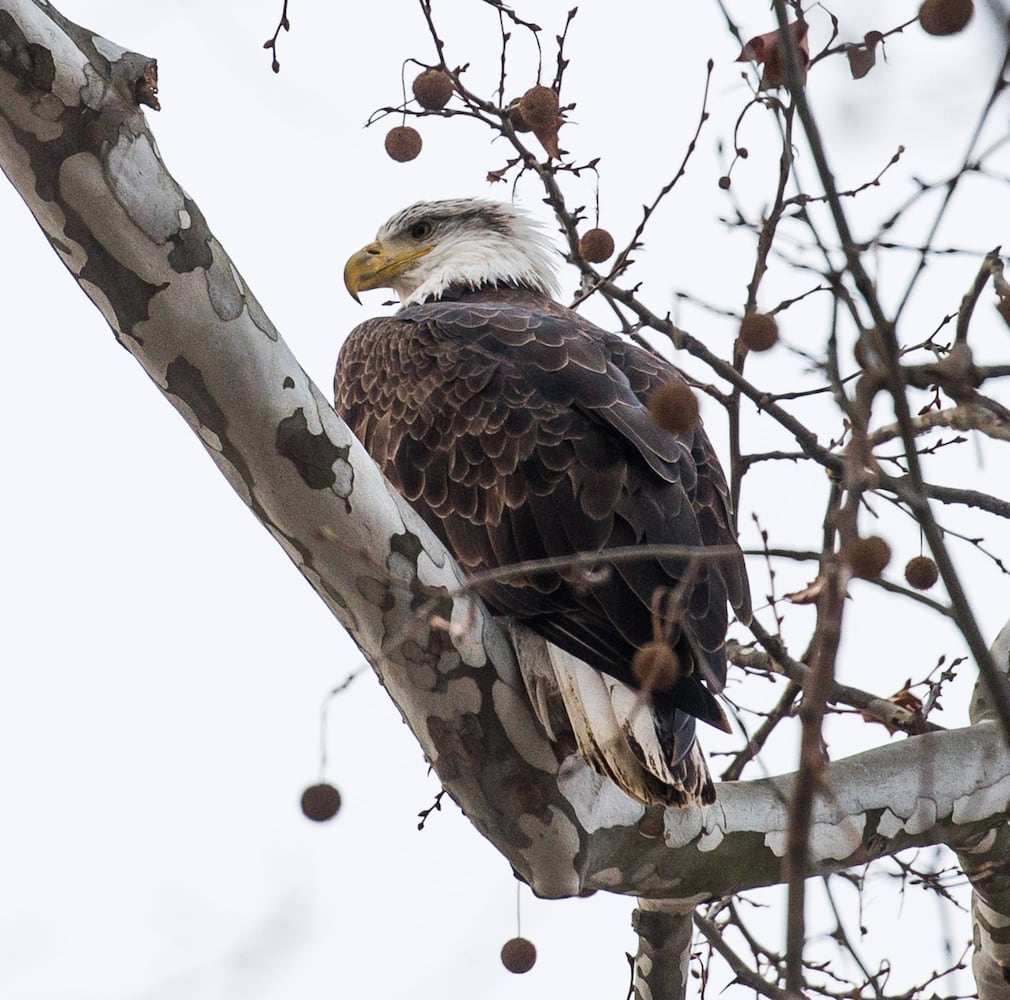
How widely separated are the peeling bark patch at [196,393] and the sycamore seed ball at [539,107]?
1557 millimetres

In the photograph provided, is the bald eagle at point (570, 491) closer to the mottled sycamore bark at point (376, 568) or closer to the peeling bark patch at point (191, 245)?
the mottled sycamore bark at point (376, 568)

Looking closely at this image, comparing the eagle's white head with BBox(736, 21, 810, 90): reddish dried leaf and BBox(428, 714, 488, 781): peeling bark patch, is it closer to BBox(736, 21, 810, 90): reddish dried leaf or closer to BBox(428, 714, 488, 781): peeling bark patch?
BBox(736, 21, 810, 90): reddish dried leaf

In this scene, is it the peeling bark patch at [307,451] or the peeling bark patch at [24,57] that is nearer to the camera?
the peeling bark patch at [24,57]

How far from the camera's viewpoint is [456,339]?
13.9ft

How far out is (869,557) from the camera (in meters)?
1.86

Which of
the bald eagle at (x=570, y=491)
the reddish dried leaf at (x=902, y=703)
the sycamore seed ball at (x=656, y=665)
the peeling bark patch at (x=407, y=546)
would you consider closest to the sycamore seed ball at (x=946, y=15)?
the bald eagle at (x=570, y=491)

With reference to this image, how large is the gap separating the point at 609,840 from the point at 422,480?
107 cm

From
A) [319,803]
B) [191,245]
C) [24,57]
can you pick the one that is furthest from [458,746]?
[24,57]

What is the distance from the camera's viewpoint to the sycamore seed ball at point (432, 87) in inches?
155

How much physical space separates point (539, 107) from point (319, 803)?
212 centimetres

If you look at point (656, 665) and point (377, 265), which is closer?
point (656, 665)

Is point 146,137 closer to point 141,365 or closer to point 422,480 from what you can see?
point 141,365

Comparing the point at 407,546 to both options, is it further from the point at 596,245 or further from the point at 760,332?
the point at 596,245

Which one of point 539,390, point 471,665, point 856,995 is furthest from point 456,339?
point 856,995
